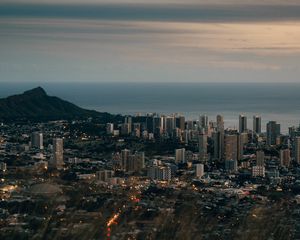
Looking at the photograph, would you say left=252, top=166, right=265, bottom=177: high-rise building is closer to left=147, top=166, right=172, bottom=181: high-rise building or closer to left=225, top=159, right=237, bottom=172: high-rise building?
left=225, top=159, right=237, bottom=172: high-rise building

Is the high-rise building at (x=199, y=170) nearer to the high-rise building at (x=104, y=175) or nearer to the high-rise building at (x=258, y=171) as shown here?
the high-rise building at (x=258, y=171)

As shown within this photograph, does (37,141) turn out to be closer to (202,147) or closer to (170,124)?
(202,147)

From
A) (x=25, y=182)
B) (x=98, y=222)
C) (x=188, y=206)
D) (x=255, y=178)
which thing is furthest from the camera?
(x=255, y=178)

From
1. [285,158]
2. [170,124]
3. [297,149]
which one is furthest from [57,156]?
[170,124]

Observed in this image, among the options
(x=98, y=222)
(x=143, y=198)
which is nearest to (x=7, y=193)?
(x=143, y=198)

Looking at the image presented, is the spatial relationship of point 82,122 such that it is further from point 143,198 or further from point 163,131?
point 143,198

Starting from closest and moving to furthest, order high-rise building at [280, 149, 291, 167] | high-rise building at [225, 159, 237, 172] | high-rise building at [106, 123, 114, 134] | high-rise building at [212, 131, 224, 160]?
1. high-rise building at [225, 159, 237, 172]
2. high-rise building at [280, 149, 291, 167]
3. high-rise building at [212, 131, 224, 160]
4. high-rise building at [106, 123, 114, 134]

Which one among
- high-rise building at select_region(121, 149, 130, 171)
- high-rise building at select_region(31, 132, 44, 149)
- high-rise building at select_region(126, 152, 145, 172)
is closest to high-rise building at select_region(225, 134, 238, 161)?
high-rise building at select_region(126, 152, 145, 172)
